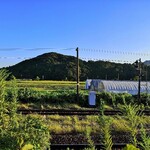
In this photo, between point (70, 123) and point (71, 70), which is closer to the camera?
point (70, 123)

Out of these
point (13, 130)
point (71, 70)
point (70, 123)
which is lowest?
point (70, 123)

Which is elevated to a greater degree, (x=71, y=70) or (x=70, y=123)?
(x=71, y=70)

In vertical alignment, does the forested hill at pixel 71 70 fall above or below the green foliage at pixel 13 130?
above

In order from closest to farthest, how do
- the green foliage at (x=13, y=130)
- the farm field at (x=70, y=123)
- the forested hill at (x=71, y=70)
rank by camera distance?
the farm field at (x=70, y=123) → the green foliage at (x=13, y=130) → the forested hill at (x=71, y=70)

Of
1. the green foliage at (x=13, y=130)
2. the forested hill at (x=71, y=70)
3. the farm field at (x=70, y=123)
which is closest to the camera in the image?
the farm field at (x=70, y=123)

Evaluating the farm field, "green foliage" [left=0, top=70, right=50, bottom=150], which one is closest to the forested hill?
the farm field

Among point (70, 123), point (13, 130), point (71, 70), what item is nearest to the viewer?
point (13, 130)

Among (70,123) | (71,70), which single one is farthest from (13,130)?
(71,70)

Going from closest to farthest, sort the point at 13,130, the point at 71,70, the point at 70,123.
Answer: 1. the point at 13,130
2. the point at 70,123
3. the point at 71,70

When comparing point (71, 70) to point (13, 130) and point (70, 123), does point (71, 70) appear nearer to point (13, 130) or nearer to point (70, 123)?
point (70, 123)

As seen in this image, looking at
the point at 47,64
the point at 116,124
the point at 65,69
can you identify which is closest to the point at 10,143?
the point at 116,124

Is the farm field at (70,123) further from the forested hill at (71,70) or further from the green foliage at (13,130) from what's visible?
the forested hill at (71,70)

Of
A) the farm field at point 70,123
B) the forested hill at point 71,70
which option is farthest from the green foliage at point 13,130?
the forested hill at point 71,70

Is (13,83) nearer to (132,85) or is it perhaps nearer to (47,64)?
(132,85)
